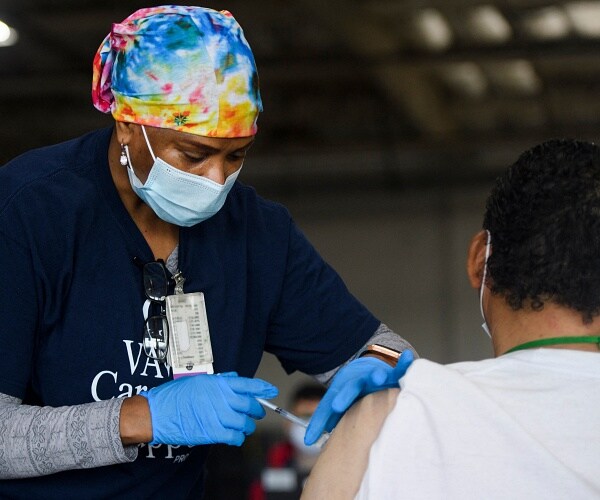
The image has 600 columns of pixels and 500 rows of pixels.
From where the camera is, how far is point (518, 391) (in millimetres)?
1113

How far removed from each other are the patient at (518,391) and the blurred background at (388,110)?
13.8 ft

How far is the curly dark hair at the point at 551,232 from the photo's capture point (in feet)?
3.74

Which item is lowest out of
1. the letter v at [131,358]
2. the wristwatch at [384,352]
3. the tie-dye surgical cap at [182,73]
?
the wristwatch at [384,352]

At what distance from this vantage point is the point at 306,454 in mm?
Result: 4355

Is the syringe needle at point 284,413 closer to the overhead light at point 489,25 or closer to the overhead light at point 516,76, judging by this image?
the overhead light at point 489,25

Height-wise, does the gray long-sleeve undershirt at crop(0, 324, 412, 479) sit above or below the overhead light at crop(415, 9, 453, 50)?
below

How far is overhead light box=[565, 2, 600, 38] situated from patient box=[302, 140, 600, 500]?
14.1 ft

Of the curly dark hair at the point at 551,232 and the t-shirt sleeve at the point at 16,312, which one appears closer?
the curly dark hair at the point at 551,232

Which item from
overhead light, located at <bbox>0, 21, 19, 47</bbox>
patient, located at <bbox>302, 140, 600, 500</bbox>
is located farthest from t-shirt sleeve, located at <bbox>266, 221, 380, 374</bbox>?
overhead light, located at <bbox>0, 21, 19, 47</bbox>

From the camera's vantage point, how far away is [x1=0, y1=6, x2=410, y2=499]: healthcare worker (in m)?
1.45

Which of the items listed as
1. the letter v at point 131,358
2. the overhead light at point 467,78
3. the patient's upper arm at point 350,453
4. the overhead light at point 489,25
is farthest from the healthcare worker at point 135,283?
the overhead light at point 467,78

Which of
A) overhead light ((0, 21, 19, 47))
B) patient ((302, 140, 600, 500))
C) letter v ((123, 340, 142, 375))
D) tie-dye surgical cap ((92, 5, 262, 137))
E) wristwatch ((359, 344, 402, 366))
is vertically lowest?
wristwatch ((359, 344, 402, 366))

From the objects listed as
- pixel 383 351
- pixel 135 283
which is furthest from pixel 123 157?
pixel 383 351

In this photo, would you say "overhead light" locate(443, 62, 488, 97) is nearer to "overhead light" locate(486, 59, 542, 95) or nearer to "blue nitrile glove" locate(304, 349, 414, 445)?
"overhead light" locate(486, 59, 542, 95)
